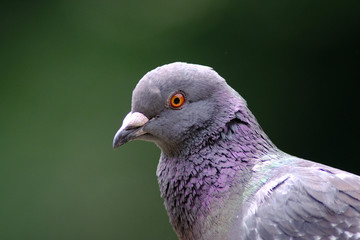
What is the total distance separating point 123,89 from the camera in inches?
275

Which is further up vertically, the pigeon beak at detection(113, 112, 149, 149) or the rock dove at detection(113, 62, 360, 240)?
the pigeon beak at detection(113, 112, 149, 149)

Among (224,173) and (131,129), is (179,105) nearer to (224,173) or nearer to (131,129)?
(131,129)

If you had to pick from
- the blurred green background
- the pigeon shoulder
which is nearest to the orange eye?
the pigeon shoulder

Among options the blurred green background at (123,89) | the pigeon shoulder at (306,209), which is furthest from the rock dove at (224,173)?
the blurred green background at (123,89)

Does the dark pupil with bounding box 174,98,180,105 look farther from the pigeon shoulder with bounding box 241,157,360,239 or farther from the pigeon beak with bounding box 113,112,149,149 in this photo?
the pigeon shoulder with bounding box 241,157,360,239

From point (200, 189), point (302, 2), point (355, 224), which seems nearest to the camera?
point (355, 224)

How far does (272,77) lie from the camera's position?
22.7ft

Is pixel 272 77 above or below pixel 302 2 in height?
below

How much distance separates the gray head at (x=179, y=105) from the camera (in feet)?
12.3

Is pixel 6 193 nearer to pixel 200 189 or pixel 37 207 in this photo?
pixel 37 207

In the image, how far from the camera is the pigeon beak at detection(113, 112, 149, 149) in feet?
12.1

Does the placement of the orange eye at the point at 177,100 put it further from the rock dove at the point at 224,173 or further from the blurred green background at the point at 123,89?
the blurred green background at the point at 123,89

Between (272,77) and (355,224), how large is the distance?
3743 mm

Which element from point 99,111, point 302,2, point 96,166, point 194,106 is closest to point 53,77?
point 99,111
